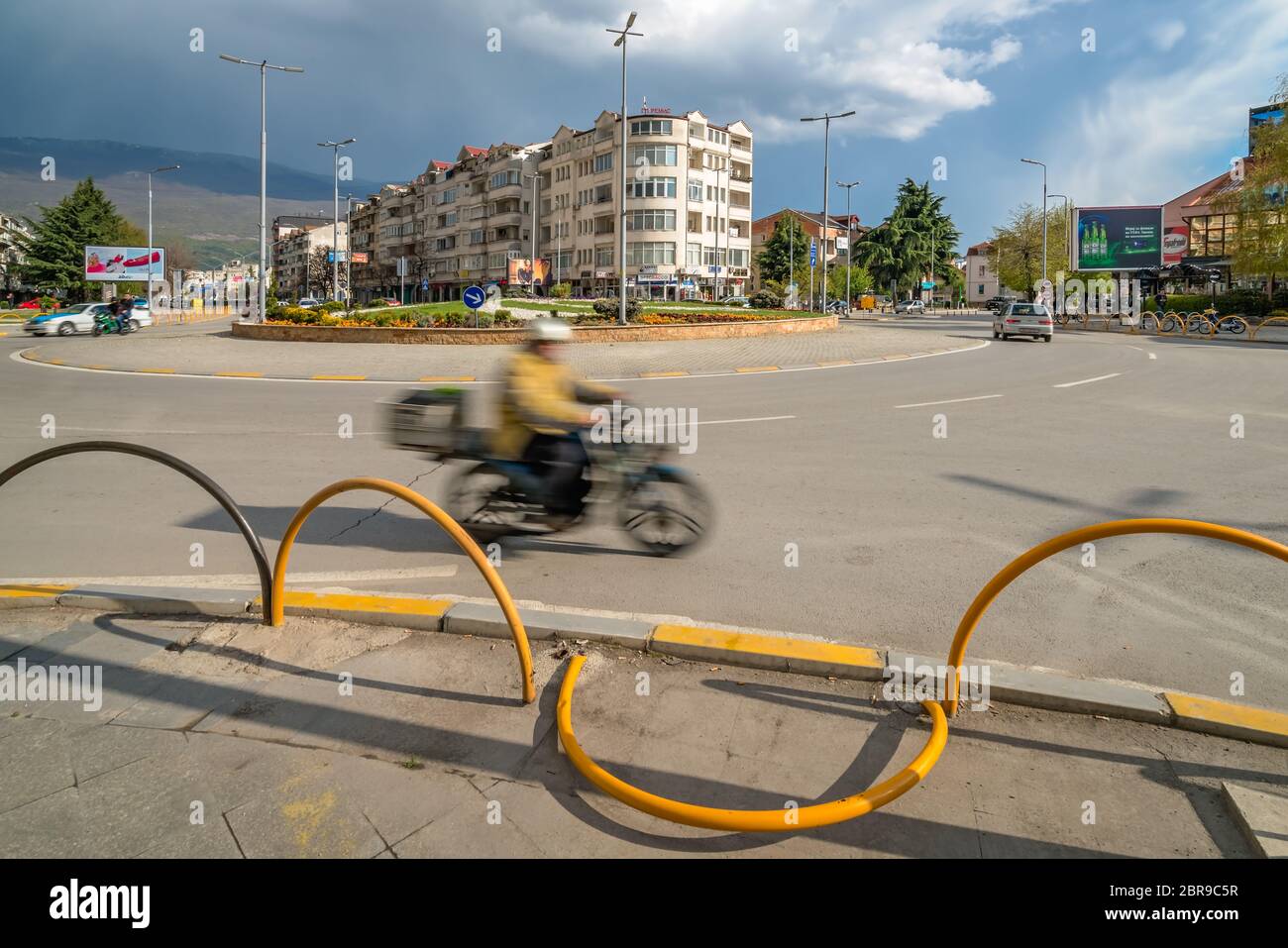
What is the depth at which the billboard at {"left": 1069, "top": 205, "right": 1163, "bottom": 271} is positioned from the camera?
176ft

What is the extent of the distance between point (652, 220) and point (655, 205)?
122cm

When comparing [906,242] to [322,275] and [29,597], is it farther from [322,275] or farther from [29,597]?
[29,597]

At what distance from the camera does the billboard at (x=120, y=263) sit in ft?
211

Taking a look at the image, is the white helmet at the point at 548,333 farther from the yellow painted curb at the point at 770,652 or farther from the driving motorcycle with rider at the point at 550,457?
the yellow painted curb at the point at 770,652

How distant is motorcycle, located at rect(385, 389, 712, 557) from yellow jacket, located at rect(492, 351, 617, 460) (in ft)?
0.47

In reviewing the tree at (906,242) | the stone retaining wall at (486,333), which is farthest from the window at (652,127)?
the stone retaining wall at (486,333)

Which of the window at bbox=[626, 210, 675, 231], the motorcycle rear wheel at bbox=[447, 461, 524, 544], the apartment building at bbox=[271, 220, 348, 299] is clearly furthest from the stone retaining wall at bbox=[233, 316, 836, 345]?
the apartment building at bbox=[271, 220, 348, 299]

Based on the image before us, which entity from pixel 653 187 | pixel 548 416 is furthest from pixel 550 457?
pixel 653 187

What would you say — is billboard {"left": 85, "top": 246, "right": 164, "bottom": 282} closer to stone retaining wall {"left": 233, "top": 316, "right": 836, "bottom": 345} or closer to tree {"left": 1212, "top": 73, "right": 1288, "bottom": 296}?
stone retaining wall {"left": 233, "top": 316, "right": 836, "bottom": 345}

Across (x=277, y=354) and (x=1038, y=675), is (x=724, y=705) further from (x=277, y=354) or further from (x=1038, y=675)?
(x=277, y=354)

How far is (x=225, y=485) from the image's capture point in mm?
8305

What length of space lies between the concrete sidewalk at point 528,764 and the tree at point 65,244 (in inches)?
3316

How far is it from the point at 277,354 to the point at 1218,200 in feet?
144

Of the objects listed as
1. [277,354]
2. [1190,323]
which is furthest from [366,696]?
[1190,323]
